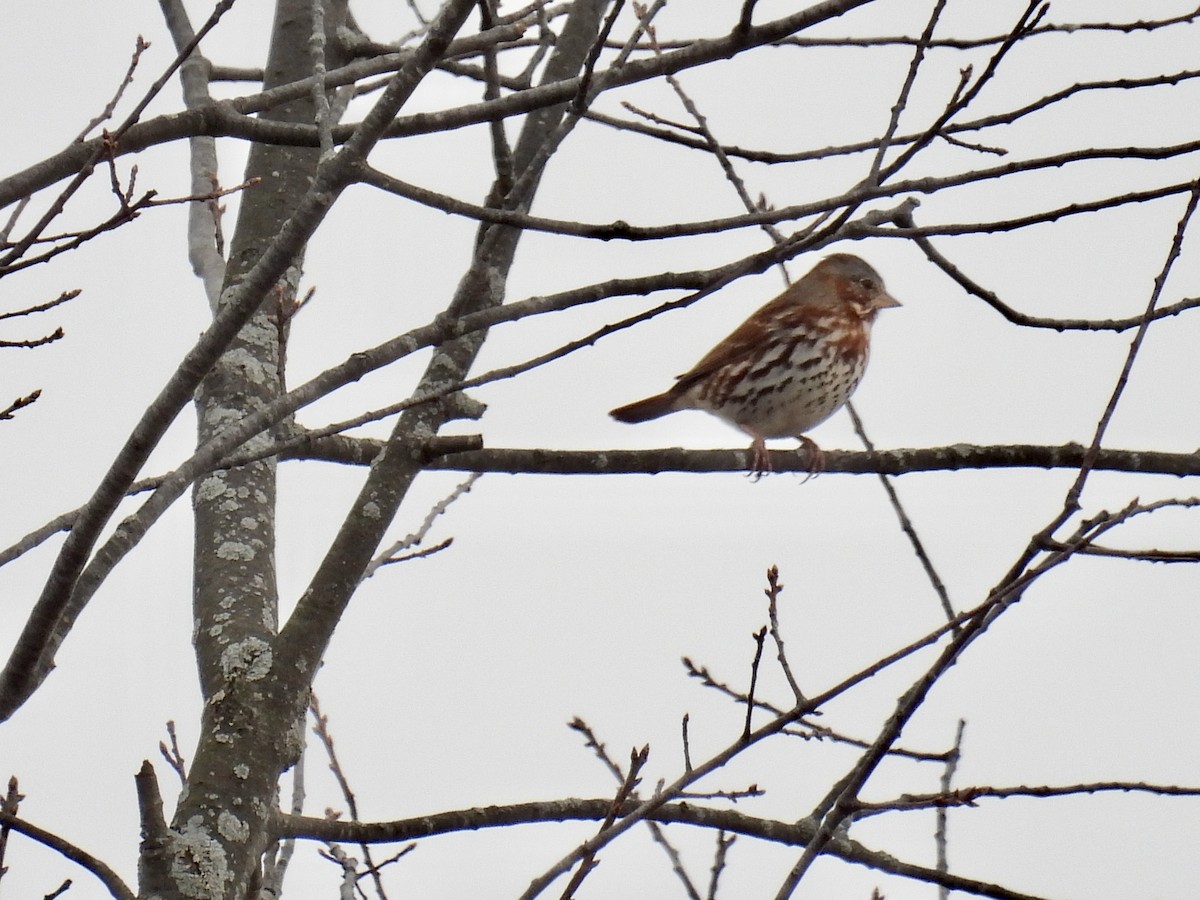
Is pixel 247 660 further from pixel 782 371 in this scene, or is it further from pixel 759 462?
pixel 782 371

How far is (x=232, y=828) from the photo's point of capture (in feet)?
9.97

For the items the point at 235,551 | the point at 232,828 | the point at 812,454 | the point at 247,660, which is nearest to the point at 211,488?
the point at 235,551

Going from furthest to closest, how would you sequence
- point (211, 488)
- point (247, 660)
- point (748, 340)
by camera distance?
point (748, 340) < point (211, 488) < point (247, 660)

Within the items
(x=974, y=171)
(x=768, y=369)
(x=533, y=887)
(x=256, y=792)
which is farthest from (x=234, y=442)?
(x=768, y=369)

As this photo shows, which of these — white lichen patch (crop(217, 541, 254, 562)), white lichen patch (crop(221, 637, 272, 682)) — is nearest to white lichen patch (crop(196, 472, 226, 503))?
white lichen patch (crop(217, 541, 254, 562))

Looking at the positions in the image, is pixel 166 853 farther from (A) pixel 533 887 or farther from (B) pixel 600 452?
(B) pixel 600 452

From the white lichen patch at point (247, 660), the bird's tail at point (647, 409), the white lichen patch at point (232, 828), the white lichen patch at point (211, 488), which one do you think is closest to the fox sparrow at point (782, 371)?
the bird's tail at point (647, 409)

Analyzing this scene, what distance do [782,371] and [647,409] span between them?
2.09 ft

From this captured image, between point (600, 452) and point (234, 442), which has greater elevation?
point (600, 452)

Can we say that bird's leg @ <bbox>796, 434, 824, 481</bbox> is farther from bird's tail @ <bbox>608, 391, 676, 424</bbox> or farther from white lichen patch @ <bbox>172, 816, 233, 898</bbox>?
white lichen patch @ <bbox>172, 816, 233, 898</bbox>

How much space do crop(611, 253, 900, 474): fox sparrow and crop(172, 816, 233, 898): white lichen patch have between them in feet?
10.9

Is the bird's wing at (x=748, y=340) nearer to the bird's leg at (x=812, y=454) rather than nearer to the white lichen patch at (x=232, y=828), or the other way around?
the bird's leg at (x=812, y=454)

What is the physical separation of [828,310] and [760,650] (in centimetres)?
403

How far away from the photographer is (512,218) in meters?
2.82
